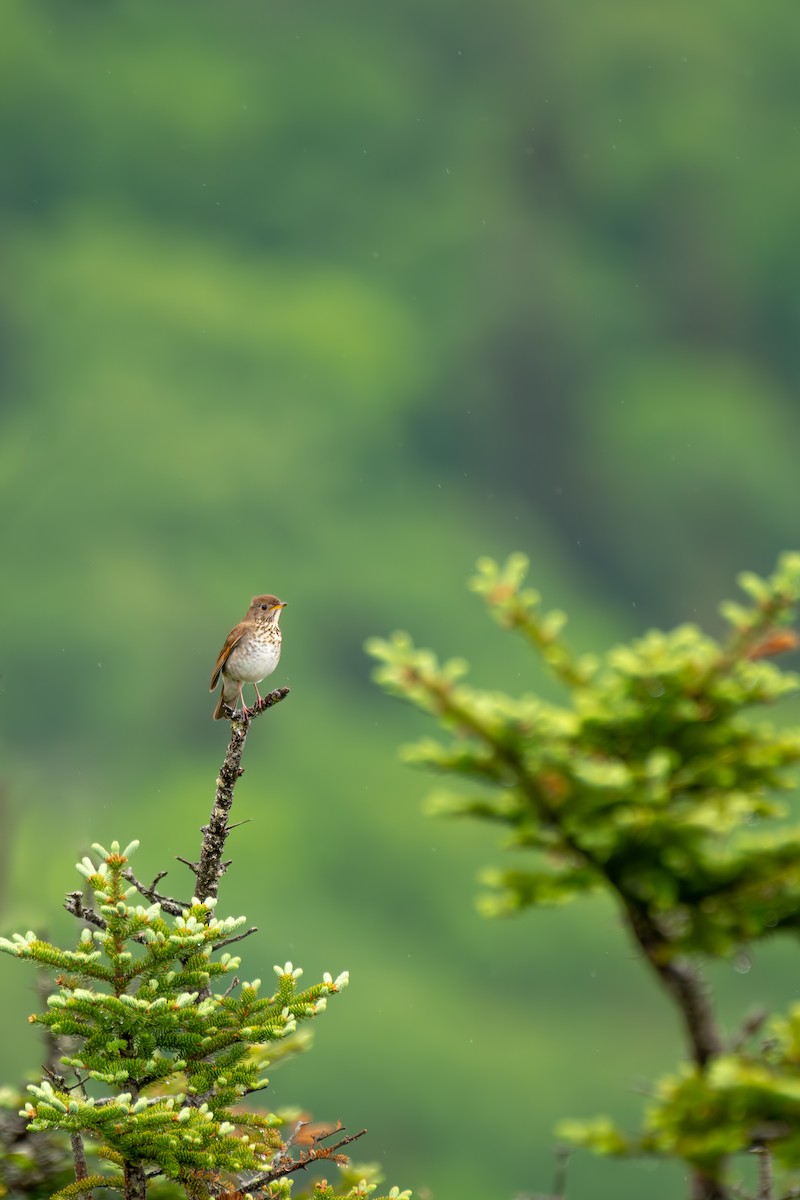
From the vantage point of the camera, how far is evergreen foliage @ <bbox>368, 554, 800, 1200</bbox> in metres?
4.73

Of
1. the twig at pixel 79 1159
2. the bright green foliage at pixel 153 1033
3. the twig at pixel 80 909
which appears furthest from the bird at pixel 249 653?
the twig at pixel 79 1159

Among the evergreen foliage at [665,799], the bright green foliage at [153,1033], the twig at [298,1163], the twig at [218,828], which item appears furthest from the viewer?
the twig at [218,828]

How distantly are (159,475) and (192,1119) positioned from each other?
145392 mm

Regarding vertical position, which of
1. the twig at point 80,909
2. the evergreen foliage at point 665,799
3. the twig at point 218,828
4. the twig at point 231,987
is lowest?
the evergreen foliage at point 665,799

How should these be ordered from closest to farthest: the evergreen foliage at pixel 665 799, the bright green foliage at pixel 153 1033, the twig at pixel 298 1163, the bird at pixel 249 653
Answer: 1. the evergreen foliage at pixel 665 799
2. the bright green foliage at pixel 153 1033
3. the twig at pixel 298 1163
4. the bird at pixel 249 653

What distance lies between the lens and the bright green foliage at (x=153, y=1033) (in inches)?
290

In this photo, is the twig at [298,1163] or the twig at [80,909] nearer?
the twig at [298,1163]

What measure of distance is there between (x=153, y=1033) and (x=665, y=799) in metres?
3.95

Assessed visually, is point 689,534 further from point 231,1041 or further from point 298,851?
point 231,1041

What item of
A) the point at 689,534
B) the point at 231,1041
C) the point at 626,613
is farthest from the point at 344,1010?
the point at 231,1041

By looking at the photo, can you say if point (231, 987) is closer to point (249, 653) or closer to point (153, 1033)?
point (153, 1033)

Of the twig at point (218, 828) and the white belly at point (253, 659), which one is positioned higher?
the white belly at point (253, 659)

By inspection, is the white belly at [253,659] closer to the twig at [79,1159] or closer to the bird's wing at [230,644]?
the bird's wing at [230,644]

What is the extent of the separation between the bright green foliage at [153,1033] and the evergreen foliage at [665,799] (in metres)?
3.10
